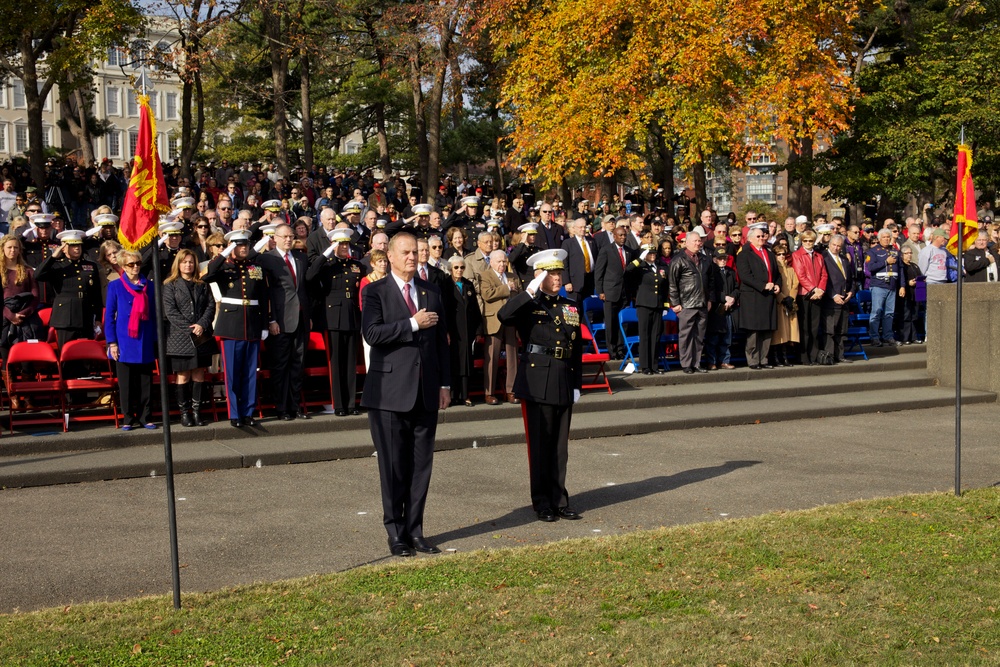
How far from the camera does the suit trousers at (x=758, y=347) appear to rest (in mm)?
17438

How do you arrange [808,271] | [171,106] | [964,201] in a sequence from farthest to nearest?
[171,106] < [808,271] < [964,201]

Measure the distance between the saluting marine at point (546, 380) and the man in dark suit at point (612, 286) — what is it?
799 centimetres

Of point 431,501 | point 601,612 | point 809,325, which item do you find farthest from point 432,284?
point 809,325

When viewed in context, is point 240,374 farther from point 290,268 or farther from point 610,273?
point 610,273

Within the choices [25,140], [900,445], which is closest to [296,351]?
[900,445]

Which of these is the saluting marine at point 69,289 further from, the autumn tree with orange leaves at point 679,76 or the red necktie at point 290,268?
the autumn tree with orange leaves at point 679,76

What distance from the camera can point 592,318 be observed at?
61.2 feet

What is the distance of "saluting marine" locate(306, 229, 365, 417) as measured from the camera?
13336 mm

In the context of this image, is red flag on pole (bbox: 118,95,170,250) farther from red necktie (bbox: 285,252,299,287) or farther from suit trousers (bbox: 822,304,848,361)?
suit trousers (bbox: 822,304,848,361)

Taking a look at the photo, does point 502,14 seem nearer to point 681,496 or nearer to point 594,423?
point 594,423

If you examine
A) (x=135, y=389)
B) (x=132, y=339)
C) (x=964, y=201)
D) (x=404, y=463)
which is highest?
(x=964, y=201)

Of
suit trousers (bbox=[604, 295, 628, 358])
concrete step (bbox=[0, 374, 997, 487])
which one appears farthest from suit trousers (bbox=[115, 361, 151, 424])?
suit trousers (bbox=[604, 295, 628, 358])

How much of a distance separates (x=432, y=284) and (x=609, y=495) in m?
2.72

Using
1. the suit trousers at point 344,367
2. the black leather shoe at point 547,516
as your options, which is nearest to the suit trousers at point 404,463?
the black leather shoe at point 547,516
